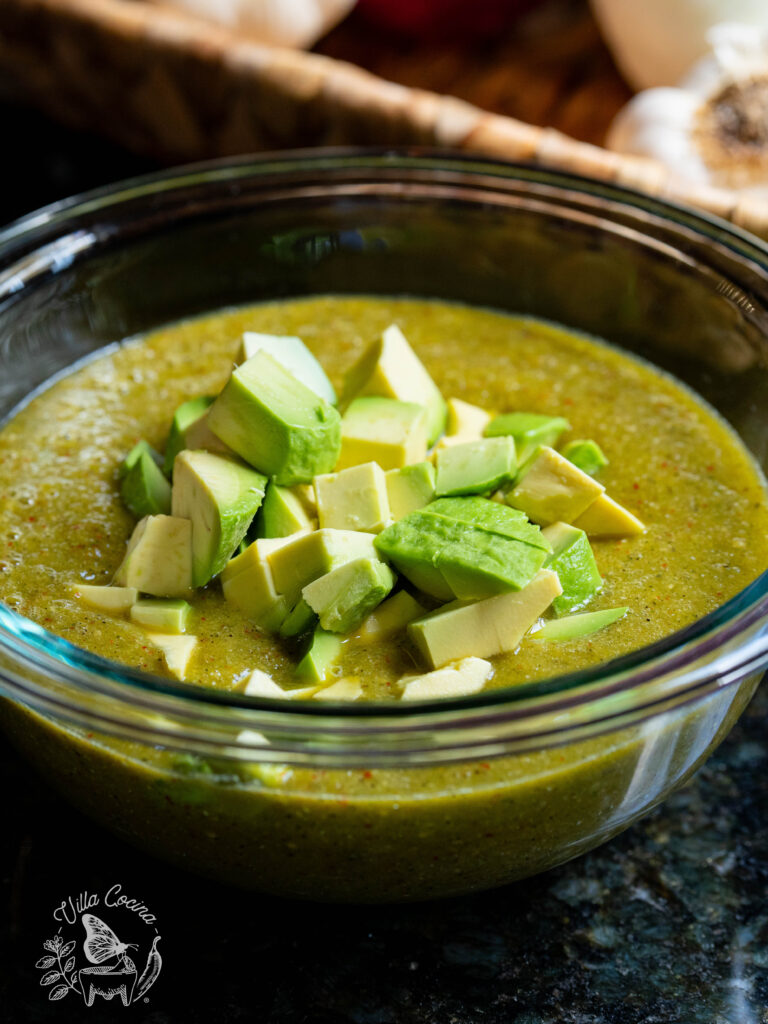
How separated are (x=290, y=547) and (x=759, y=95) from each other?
1.44m

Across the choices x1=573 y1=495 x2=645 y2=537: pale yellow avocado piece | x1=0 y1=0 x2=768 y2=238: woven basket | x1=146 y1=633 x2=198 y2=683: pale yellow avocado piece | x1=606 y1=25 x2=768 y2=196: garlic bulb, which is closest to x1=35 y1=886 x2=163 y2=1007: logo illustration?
x1=146 y1=633 x2=198 y2=683: pale yellow avocado piece

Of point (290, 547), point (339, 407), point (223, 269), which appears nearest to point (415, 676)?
point (290, 547)

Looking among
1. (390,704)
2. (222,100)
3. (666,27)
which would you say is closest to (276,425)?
(390,704)

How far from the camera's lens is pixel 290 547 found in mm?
1177

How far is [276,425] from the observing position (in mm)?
1235

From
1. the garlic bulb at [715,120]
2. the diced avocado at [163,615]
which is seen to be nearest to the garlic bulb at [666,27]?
the garlic bulb at [715,120]

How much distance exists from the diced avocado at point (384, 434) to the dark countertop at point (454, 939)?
489 millimetres

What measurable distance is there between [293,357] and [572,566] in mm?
463

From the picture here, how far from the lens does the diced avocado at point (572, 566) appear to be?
122 cm

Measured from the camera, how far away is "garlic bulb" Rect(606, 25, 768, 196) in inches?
80.8

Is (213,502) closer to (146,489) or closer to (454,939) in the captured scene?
(146,489)

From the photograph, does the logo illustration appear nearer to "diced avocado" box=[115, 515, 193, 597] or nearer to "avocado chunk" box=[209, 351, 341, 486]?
"diced avocado" box=[115, 515, 193, 597]

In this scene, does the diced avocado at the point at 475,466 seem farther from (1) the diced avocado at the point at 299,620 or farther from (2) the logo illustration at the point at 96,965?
(2) the logo illustration at the point at 96,965

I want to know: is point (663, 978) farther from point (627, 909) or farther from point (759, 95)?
point (759, 95)
